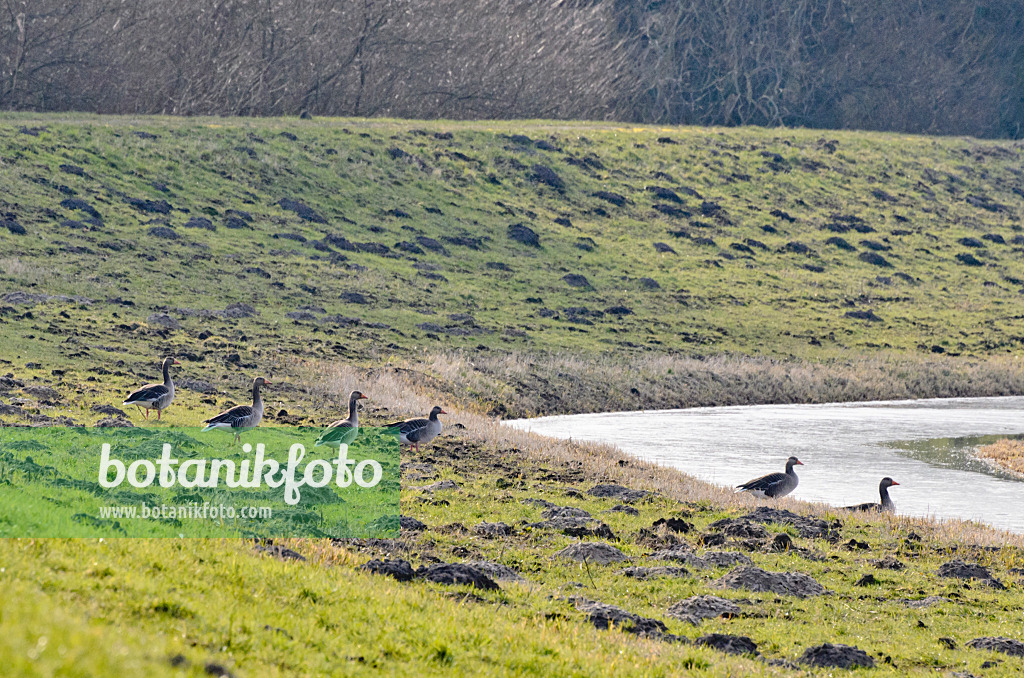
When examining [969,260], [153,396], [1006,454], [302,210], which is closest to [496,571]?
[153,396]

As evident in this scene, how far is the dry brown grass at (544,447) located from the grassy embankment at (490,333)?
7.4 inches

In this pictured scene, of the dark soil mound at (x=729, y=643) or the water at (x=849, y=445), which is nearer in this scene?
the dark soil mound at (x=729, y=643)

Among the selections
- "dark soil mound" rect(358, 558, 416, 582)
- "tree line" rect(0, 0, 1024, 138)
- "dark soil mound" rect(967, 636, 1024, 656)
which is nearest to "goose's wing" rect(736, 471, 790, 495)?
"dark soil mound" rect(967, 636, 1024, 656)

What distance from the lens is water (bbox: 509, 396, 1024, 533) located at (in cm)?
2994

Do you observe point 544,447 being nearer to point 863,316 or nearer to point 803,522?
point 803,522

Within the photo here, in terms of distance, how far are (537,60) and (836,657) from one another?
100 m

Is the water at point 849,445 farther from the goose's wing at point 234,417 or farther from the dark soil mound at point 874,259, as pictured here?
the dark soil mound at point 874,259

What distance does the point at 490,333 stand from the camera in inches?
2098

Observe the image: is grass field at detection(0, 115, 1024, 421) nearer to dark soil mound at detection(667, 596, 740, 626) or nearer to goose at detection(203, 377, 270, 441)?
goose at detection(203, 377, 270, 441)

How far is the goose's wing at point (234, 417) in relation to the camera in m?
24.7

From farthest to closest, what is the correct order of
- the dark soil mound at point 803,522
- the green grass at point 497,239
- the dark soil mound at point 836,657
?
the green grass at point 497,239 → the dark soil mound at point 803,522 → the dark soil mound at point 836,657

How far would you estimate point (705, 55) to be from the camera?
12194 cm

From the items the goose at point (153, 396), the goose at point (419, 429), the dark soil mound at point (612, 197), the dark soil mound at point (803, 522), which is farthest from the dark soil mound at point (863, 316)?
the goose at point (153, 396)

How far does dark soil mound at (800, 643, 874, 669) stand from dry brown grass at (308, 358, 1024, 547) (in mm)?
8793
